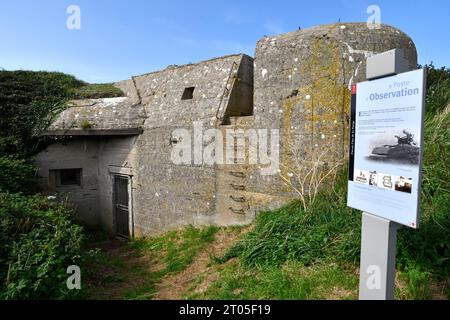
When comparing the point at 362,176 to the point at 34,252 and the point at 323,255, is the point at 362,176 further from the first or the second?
the point at 34,252

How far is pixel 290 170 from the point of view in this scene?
5.58 meters

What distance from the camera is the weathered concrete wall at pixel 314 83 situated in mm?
5203

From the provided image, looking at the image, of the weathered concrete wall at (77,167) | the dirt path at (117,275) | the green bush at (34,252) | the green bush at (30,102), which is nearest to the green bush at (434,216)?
the dirt path at (117,275)

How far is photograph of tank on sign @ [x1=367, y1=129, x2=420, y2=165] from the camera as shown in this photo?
97.3 inches

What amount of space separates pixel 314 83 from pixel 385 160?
2.96 m

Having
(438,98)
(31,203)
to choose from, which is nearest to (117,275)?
(31,203)

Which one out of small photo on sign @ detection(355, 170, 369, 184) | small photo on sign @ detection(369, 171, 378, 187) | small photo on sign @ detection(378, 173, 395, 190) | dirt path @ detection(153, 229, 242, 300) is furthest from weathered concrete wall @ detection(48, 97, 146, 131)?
small photo on sign @ detection(378, 173, 395, 190)

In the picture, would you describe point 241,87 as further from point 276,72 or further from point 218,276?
point 218,276

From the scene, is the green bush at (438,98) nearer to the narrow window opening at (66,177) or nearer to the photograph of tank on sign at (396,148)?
the photograph of tank on sign at (396,148)

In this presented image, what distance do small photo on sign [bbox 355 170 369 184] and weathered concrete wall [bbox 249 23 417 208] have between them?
7.09ft

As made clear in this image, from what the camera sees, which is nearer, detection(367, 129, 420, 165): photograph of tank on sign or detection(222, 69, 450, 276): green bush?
detection(367, 129, 420, 165): photograph of tank on sign

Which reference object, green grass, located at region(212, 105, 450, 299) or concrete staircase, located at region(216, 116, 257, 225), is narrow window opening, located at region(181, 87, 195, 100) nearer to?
concrete staircase, located at region(216, 116, 257, 225)

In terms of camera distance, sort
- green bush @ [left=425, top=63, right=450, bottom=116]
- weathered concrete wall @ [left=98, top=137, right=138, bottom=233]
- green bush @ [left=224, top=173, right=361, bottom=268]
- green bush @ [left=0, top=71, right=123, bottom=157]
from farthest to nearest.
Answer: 1. green bush @ [left=0, top=71, right=123, bottom=157]
2. weathered concrete wall @ [left=98, top=137, right=138, bottom=233]
3. green bush @ [left=425, top=63, right=450, bottom=116]
4. green bush @ [left=224, top=173, right=361, bottom=268]
